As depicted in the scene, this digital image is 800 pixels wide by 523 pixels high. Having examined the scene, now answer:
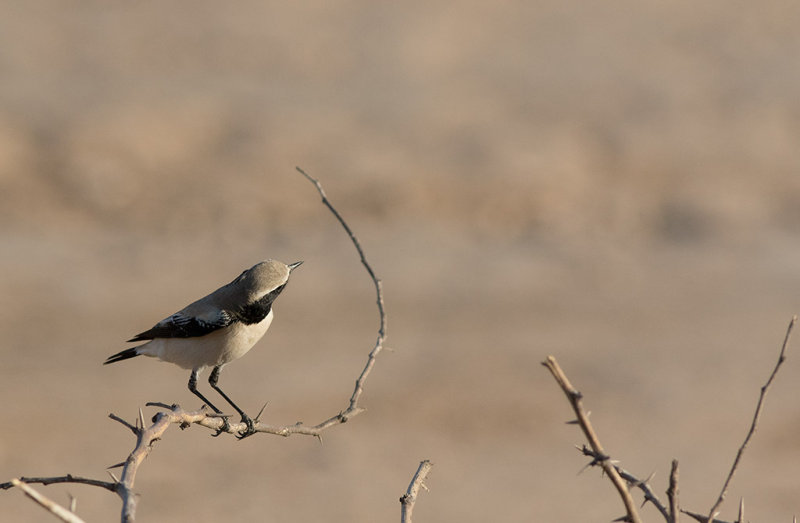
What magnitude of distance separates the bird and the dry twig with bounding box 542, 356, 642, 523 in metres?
2.94

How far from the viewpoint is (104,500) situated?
1338 centimetres

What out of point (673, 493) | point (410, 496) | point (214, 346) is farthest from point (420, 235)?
point (673, 493)

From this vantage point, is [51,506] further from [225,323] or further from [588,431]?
[225,323]

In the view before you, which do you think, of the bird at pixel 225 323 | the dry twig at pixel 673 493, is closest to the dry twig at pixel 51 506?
the dry twig at pixel 673 493

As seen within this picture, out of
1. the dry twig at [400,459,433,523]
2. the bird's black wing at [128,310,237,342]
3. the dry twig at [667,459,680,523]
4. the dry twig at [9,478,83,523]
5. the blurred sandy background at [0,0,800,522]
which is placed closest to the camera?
the dry twig at [9,478,83,523]

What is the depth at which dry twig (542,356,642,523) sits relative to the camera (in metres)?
2.25

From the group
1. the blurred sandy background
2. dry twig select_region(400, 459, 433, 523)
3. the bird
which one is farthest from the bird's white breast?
the blurred sandy background

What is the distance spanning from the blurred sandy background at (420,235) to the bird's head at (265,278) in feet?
20.7

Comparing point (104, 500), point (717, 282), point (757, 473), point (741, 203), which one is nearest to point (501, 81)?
point (741, 203)

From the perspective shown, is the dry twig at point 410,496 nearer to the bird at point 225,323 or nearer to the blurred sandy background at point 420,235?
the bird at point 225,323

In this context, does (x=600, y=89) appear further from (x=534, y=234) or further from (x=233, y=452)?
(x=233, y=452)

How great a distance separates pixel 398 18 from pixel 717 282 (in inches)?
445

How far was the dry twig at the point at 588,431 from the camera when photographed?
2.25 metres

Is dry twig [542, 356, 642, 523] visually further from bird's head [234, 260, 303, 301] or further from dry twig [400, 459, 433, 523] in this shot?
bird's head [234, 260, 303, 301]
